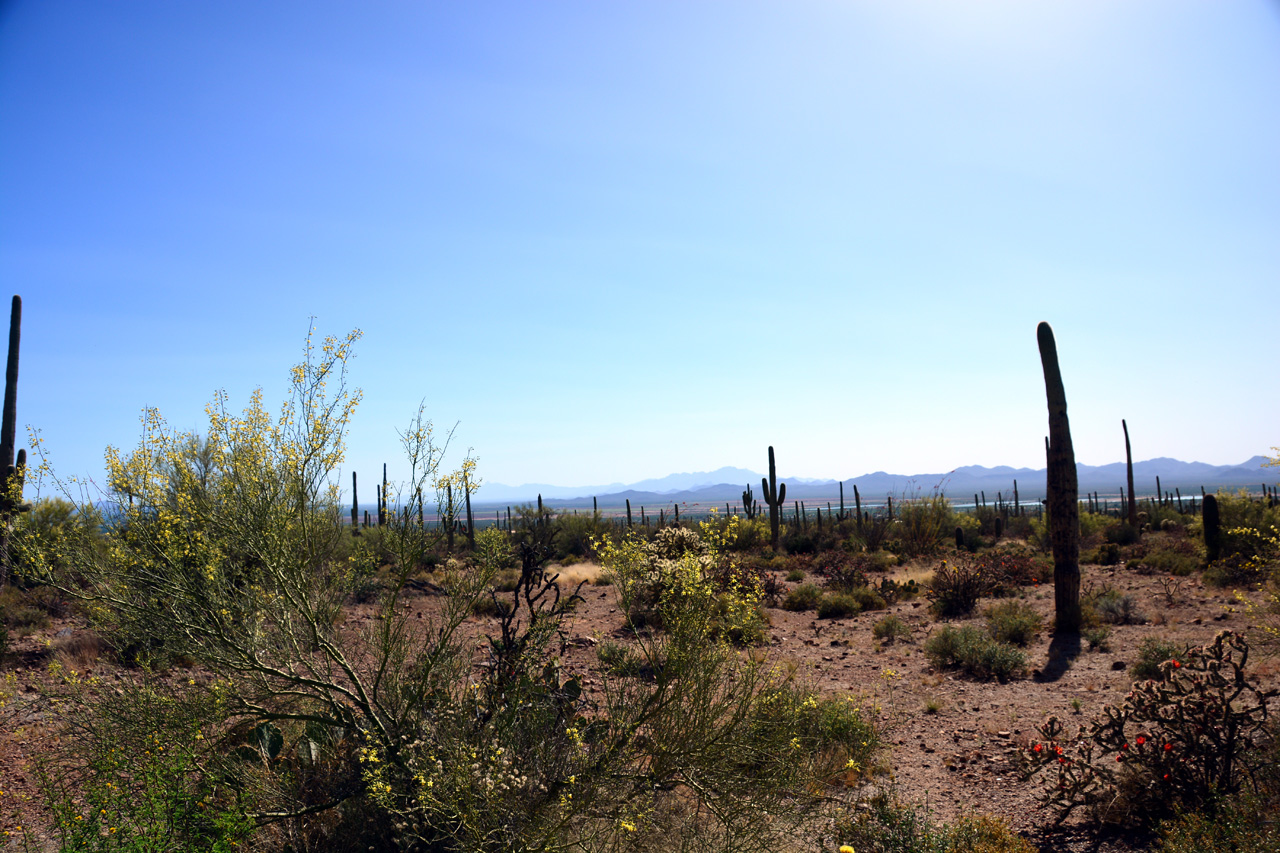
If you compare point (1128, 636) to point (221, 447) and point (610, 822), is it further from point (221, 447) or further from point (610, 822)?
point (221, 447)

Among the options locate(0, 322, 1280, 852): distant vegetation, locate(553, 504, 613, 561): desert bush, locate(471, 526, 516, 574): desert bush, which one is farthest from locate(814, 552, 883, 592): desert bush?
locate(471, 526, 516, 574): desert bush

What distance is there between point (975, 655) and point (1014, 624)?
192cm

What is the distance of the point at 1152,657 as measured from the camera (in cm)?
848

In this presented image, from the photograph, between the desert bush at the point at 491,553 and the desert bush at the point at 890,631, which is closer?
the desert bush at the point at 491,553

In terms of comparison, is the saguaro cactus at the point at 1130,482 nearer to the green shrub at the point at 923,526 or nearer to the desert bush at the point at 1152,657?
the green shrub at the point at 923,526

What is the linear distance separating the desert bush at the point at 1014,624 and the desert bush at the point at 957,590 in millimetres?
1092

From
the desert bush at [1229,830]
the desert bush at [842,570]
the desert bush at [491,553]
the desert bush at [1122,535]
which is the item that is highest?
the desert bush at [491,553]

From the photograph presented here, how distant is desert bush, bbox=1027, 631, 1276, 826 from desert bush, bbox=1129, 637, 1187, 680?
296cm

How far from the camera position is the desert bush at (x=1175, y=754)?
191 inches

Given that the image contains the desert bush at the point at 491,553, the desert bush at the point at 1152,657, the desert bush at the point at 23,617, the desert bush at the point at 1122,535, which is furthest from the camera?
the desert bush at the point at 1122,535

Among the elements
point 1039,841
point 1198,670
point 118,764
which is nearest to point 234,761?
point 118,764

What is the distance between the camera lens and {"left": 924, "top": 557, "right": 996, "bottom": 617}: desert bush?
13523 millimetres

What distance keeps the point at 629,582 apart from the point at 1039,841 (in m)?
3.66

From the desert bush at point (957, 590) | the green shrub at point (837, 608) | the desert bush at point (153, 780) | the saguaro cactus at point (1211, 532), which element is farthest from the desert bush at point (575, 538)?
the desert bush at point (153, 780)
